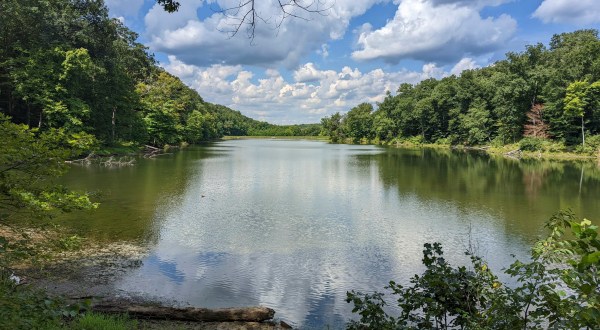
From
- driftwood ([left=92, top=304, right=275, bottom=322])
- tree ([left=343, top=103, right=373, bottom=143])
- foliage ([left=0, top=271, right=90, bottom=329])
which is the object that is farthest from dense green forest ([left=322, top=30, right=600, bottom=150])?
foliage ([left=0, top=271, right=90, bottom=329])

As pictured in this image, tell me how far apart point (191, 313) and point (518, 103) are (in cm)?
7112

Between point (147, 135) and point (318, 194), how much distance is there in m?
43.4

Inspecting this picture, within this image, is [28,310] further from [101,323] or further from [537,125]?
[537,125]

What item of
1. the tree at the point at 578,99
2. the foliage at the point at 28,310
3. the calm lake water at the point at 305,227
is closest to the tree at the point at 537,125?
the tree at the point at 578,99

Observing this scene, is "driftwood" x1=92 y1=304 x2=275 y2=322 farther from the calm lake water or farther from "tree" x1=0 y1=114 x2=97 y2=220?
"tree" x1=0 y1=114 x2=97 y2=220

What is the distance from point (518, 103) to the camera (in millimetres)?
65125

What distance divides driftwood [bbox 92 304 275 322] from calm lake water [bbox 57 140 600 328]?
3.03 feet

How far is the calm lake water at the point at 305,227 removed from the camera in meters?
9.80

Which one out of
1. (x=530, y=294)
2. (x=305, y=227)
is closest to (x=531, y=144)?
(x=305, y=227)

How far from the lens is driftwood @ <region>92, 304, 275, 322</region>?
24.0ft

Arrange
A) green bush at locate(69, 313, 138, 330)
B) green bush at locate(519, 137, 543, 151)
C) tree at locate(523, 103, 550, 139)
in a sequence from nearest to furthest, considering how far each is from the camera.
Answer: green bush at locate(69, 313, 138, 330), green bush at locate(519, 137, 543, 151), tree at locate(523, 103, 550, 139)

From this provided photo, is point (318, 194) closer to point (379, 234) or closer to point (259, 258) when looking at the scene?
point (379, 234)

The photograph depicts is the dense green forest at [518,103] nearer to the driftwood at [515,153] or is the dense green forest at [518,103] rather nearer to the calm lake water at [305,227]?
the driftwood at [515,153]

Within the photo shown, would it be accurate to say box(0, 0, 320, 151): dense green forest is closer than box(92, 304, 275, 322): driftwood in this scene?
No
